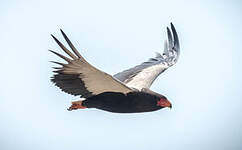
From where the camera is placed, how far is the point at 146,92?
1394 centimetres

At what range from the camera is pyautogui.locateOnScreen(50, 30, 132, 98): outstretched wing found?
12.5 m

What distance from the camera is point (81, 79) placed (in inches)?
521

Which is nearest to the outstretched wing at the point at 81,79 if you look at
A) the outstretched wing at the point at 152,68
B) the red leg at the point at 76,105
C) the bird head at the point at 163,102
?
the red leg at the point at 76,105

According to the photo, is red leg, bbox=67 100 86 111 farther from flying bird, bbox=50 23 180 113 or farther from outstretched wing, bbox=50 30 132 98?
outstretched wing, bbox=50 30 132 98

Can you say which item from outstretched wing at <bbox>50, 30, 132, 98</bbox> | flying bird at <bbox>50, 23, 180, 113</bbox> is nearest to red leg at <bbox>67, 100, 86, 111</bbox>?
flying bird at <bbox>50, 23, 180, 113</bbox>

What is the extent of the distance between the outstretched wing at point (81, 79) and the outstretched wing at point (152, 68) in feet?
6.21

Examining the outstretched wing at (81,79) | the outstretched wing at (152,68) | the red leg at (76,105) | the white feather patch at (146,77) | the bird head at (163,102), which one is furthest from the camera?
the outstretched wing at (152,68)

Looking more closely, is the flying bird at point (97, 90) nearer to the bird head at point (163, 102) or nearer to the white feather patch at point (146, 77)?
the bird head at point (163, 102)

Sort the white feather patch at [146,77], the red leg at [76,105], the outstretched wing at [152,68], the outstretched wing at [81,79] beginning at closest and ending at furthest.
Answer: the outstretched wing at [81,79]
the red leg at [76,105]
the white feather patch at [146,77]
the outstretched wing at [152,68]

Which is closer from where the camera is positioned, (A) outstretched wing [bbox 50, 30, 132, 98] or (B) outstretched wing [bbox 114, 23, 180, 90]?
(A) outstretched wing [bbox 50, 30, 132, 98]

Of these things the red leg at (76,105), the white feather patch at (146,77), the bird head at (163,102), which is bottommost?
the red leg at (76,105)

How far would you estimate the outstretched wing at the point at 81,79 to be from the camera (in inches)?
492

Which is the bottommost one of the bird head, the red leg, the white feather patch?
the red leg

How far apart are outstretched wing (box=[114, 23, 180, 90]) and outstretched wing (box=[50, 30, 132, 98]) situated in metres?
1.89
